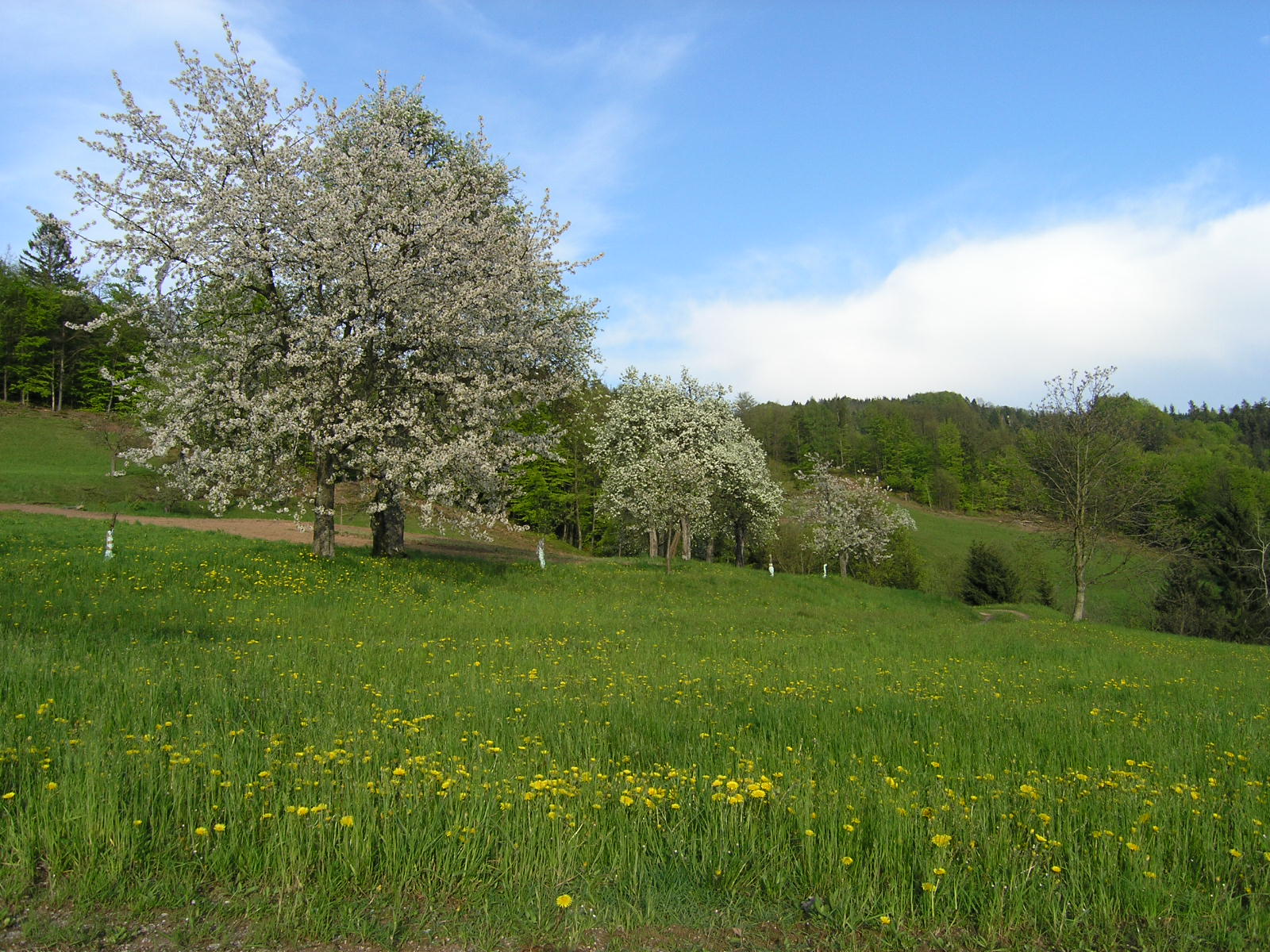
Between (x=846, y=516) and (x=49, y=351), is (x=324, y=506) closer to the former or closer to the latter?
(x=846, y=516)

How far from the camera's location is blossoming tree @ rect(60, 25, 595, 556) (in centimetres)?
1911

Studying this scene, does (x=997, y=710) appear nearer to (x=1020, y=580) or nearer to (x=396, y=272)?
(x=396, y=272)

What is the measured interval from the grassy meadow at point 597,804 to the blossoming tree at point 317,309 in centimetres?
909

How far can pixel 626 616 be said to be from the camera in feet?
62.9

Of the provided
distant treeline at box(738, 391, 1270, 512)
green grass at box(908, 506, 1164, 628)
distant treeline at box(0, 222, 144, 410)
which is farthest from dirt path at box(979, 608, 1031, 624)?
distant treeline at box(0, 222, 144, 410)

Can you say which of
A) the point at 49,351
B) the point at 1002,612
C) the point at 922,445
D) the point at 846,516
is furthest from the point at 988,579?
the point at 49,351

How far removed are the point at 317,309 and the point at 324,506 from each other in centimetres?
536

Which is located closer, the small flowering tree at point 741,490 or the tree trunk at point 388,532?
the tree trunk at point 388,532

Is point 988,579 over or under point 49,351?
under

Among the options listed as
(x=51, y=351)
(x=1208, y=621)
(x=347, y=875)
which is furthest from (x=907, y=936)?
(x=51, y=351)

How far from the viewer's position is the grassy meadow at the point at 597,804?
12.7 feet

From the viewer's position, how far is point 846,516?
56656mm

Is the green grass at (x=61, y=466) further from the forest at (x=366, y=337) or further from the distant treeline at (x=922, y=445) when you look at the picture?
the distant treeline at (x=922, y=445)

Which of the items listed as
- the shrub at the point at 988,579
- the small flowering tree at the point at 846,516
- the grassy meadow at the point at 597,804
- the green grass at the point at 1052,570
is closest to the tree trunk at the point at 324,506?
the grassy meadow at the point at 597,804
